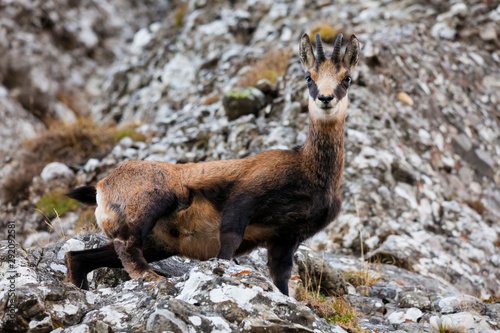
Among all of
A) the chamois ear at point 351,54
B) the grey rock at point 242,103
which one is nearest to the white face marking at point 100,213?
the chamois ear at point 351,54

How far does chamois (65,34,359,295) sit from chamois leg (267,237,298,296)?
0.01 m

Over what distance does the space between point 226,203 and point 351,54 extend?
2.28 metres

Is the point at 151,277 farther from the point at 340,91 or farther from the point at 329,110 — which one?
the point at 340,91

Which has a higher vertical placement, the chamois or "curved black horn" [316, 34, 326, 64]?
"curved black horn" [316, 34, 326, 64]

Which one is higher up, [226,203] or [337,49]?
[337,49]

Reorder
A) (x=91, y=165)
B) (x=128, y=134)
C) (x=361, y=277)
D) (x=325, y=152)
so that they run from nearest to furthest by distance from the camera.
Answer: (x=325, y=152)
(x=361, y=277)
(x=91, y=165)
(x=128, y=134)

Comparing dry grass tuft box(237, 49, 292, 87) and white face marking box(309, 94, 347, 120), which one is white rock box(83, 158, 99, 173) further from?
white face marking box(309, 94, 347, 120)

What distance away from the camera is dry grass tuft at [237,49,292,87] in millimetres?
10672

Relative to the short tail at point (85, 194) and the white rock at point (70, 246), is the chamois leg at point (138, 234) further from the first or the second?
the white rock at point (70, 246)

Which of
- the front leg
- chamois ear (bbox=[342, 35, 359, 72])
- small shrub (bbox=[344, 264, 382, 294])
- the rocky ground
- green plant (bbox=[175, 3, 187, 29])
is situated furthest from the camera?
green plant (bbox=[175, 3, 187, 29])

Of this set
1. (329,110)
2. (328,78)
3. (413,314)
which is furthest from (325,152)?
(413,314)

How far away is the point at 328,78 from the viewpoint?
546cm

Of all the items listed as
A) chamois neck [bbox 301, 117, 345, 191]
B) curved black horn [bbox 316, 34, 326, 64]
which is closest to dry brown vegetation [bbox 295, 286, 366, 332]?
chamois neck [bbox 301, 117, 345, 191]

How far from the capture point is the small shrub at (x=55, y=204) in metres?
9.48
